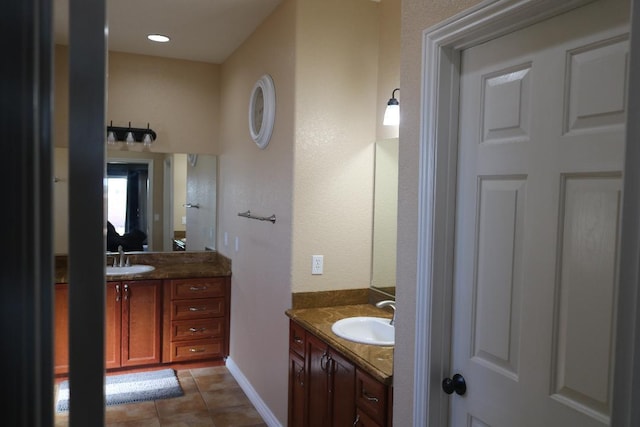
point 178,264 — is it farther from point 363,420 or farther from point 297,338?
point 363,420

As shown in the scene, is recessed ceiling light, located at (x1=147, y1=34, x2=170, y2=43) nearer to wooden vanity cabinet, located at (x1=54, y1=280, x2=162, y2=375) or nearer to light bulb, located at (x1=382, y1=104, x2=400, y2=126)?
wooden vanity cabinet, located at (x1=54, y1=280, x2=162, y2=375)

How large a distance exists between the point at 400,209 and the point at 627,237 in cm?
89

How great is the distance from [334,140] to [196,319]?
215 centimetres

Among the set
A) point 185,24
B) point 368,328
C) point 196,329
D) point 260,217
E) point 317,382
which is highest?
point 185,24

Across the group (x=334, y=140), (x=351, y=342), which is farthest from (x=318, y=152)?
(x=351, y=342)

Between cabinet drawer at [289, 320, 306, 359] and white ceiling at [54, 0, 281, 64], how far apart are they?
191cm

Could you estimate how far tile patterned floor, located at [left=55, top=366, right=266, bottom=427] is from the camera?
3256 millimetres

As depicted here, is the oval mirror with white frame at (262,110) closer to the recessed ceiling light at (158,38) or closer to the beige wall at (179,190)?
the recessed ceiling light at (158,38)

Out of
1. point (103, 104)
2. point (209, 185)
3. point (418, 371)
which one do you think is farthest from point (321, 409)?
point (209, 185)

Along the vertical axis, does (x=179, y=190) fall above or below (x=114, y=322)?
above

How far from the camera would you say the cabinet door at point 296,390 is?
265 cm

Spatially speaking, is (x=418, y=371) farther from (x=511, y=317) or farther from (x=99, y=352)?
(x=99, y=352)

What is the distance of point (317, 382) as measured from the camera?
246 centimetres

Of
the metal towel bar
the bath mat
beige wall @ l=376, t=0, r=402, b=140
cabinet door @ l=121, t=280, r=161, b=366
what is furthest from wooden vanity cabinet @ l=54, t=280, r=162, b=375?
beige wall @ l=376, t=0, r=402, b=140
